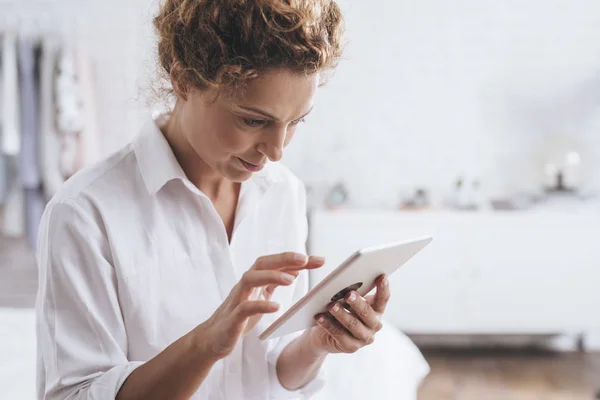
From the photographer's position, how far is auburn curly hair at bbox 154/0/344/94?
0.85m

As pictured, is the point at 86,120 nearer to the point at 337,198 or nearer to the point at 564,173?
the point at 337,198

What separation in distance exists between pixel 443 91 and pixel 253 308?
3.16 metres

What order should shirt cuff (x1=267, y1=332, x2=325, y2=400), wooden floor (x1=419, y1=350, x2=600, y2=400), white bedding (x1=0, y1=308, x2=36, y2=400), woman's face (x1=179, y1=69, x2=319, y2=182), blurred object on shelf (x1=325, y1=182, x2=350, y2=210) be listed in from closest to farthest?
woman's face (x1=179, y1=69, x2=319, y2=182) < shirt cuff (x1=267, y1=332, x2=325, y2=400) < white bedding (x1=0, y1=308, x2=36, y2=400) < wooden floor (x1=419, y1=350, x2=600, y2=400) < blurred object on shelf (x1=325, y1=182, x2=350, y2=210)

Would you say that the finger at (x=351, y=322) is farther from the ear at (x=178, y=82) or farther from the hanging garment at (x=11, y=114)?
the hanging garment at (x=11, y=114)

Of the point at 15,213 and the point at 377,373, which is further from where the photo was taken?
the point at 15,213

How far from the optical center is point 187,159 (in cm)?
109

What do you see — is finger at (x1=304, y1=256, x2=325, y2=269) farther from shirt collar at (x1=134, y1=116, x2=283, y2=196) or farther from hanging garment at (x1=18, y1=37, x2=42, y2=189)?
hanging garment at (x1=18, y1=37, x2=42, y2=189)

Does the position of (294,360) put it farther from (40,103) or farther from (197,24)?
(40,103)

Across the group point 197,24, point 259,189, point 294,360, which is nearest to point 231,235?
point 259,189

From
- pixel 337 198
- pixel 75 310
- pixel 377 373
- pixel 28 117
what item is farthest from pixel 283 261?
pixel 28 117

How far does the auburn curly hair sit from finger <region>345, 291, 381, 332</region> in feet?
1.06

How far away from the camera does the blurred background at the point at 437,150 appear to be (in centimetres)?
329

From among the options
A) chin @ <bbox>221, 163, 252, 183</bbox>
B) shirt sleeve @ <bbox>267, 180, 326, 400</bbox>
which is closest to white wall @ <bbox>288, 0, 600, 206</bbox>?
shirt sleeve @ <bbox>267, 180, 326, 400</bbox>

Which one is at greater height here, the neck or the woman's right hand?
the neck
